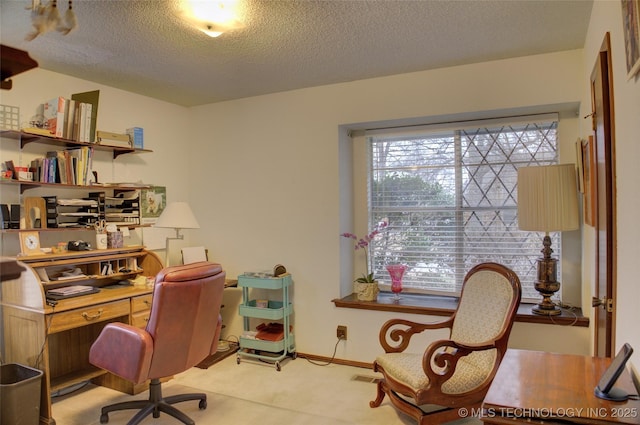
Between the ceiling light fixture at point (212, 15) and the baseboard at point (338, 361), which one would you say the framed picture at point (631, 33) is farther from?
the baseboard at point (338, 361)

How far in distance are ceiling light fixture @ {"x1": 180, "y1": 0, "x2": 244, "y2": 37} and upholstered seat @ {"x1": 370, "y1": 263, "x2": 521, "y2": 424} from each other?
207 cm

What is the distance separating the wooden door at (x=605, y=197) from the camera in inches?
66.5

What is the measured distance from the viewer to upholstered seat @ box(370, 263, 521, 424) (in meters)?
2.29

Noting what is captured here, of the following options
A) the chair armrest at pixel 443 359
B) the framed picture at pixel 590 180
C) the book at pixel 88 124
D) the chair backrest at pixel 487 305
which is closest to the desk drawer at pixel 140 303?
the book at pixel 88 124

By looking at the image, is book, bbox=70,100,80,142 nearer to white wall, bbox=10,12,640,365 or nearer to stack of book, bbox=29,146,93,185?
stack of book, bbox=29,146,93,185

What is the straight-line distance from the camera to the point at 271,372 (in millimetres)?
3359

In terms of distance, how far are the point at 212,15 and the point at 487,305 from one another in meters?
2.34

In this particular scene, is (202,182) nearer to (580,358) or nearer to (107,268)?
(107,268)

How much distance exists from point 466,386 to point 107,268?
8.76 feet

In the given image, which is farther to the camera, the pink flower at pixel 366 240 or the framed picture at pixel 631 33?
the pink flower at pixel 366 240

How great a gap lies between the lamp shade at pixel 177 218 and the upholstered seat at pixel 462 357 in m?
1.76

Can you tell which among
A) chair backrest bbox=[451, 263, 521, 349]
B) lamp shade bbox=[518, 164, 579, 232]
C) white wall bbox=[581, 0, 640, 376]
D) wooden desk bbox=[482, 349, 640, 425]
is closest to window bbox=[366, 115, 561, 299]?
lamp shade bbox=[518, 164, 579, 232]

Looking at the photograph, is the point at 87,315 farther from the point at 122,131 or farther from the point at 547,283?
the point at 547,283

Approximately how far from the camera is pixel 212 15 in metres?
2.17
